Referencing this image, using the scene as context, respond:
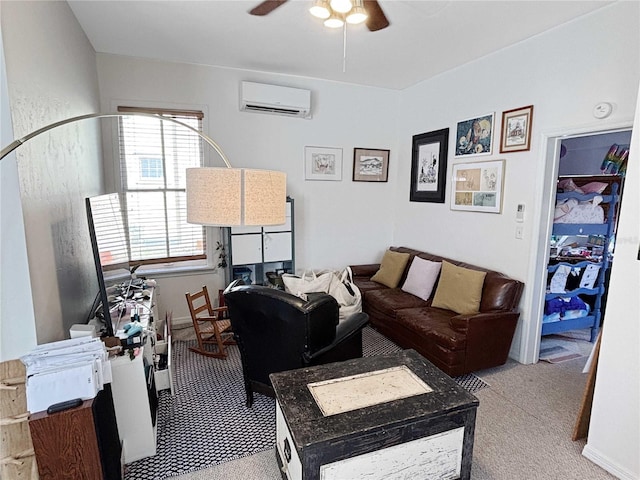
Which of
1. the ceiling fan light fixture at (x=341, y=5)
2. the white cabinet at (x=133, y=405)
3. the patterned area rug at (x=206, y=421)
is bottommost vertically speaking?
the patterned area rug at (x=206, y=421)

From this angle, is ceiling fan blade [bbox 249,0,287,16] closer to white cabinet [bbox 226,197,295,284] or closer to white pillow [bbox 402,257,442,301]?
white cabinet [bbox 226,197,295,284]

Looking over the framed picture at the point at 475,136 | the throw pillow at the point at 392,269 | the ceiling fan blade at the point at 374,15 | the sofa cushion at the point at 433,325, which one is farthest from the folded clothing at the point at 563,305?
the ceiling fan blade at the point at 374,15

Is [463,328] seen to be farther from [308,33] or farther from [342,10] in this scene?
[308,33]

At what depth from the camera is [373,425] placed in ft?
4.81

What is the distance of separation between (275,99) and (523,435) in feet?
12.5

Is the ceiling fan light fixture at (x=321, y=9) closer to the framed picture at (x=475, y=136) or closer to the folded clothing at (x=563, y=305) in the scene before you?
the framed picture at (x=475, y=136)

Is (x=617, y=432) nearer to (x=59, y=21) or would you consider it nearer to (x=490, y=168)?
(x=490, y=168)

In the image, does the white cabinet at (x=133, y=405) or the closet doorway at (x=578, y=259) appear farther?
the closet doorway at (x=578, y=259)

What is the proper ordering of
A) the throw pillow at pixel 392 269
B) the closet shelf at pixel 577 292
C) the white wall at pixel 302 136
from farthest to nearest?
1. the throw pillow at pixel 392 269
2. the white wall at pixel 302 136
3. the closet shelf at pixel 577 292

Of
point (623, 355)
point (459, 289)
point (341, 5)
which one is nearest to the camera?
point (341, 5)

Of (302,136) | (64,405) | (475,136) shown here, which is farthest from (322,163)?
(64,405)

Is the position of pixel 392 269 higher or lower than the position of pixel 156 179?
lower

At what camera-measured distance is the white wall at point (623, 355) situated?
6.01 ft

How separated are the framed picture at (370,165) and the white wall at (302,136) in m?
0.07
